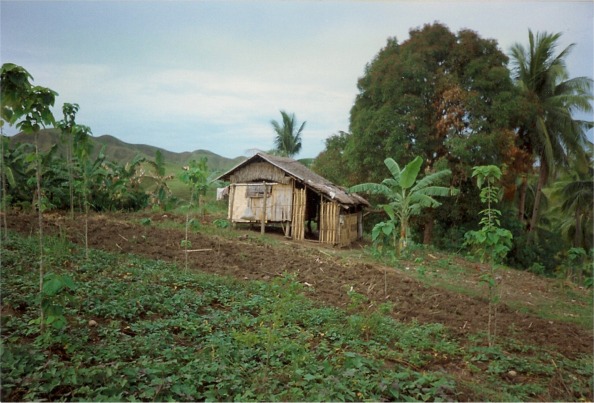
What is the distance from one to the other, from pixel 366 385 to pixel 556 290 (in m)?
9.59

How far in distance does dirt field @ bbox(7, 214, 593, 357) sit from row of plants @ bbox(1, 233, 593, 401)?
674mm

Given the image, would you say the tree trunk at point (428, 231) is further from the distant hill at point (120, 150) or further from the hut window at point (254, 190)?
the distant hill at point (120, 150)

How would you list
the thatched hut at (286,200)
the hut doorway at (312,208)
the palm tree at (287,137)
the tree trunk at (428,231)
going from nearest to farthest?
the thatched hut at (286,200) < the tree trunk at (428,231) < the hut doorway at (312,208) < the palm tree at (287,137)

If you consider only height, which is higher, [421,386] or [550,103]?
[550,103]

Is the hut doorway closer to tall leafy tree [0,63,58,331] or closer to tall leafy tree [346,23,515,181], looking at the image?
tall leafy tree [346,23,515,181]

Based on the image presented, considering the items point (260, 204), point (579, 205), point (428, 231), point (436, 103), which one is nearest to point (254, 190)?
point (260, 204)

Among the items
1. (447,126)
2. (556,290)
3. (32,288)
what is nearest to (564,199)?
(447,126)

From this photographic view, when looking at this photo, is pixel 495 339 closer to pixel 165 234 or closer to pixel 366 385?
pixel 366 385

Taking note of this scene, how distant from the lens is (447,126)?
1619 cm

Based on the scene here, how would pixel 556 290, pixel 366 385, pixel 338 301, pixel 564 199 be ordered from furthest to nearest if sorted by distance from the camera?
pixel 564 199
pixel 556 290
pixel 338 301
pixel 366 385

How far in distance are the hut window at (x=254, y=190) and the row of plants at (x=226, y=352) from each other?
10.6 meters

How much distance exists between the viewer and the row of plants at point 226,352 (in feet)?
10.6

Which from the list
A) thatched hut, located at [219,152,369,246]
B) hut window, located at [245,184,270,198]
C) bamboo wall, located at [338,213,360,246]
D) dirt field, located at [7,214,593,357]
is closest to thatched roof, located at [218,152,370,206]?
thatched hut, located at [219,152,369,246]

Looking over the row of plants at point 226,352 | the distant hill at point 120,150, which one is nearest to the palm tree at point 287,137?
the distant hill at point 120,150
